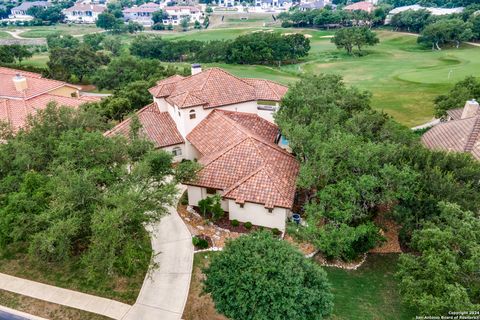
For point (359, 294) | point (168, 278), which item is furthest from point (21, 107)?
point (359, 294)

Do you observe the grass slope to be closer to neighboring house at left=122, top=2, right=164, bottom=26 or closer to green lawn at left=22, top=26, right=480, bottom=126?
green lawn at left=22, top=26, right=480, bottom=126

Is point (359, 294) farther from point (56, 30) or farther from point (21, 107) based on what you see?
point (56, 30)

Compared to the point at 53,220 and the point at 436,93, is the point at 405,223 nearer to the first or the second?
the point at 53,220

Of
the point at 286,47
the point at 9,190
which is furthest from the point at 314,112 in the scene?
the point at 286,47

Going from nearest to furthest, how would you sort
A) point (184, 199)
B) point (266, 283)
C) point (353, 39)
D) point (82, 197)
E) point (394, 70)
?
point (266, 283), point (82, 197), point (184, 199), point (394, 70), point (353, 39)

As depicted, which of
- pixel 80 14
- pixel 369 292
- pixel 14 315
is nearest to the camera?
pixel 14 315

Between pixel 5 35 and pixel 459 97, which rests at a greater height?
pixel 459 97
